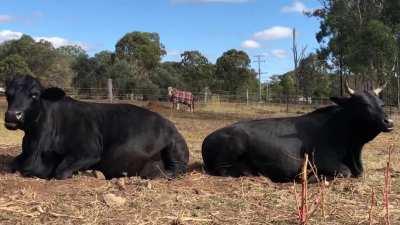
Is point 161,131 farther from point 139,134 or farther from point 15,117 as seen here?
point 15,117

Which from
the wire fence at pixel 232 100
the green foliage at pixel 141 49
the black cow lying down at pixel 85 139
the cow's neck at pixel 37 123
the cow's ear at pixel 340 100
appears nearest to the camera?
the black cow lying down at pixel 85 139

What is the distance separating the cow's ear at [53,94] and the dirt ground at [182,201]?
1.14 m

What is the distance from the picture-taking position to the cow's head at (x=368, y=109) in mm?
8680

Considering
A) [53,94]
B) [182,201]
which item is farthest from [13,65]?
[182,201]

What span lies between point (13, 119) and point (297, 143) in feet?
12.7

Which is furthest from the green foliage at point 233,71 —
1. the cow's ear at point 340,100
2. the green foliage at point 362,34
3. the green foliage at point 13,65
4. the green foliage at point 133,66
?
the cow's ear at point 340,100

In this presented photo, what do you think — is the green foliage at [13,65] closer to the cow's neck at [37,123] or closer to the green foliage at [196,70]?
the green foliage at [196,70]

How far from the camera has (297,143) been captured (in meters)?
8.70

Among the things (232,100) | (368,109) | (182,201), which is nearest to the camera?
(182,201)

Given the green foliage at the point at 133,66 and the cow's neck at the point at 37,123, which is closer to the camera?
the cow's neck at the point at 37,123

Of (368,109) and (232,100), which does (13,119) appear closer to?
(368,109)

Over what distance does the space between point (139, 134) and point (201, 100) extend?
30602mm

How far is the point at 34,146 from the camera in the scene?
8180 millimetres

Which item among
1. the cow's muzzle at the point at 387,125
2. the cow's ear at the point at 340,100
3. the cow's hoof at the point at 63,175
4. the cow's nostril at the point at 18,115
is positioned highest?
the cow's ear at the point at 340,100
